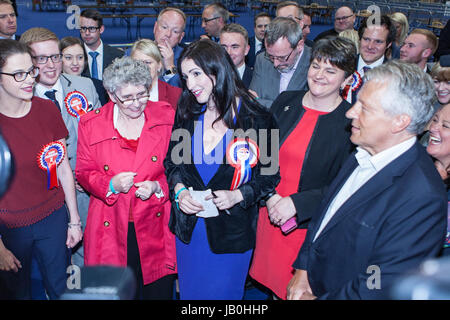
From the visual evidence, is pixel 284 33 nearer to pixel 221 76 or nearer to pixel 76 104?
pixel 221 76

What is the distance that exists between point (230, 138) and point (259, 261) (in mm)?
832

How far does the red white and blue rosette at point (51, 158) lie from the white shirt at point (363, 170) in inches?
56.0

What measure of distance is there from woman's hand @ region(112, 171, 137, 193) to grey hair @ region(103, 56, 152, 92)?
17.9 inches

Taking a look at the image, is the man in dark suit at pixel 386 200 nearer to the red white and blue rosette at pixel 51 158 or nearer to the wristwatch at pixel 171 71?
the red white and blue rosette at pixel 51 158

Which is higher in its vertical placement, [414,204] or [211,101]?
[211,101]

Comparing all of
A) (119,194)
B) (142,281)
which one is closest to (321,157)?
(119,194)

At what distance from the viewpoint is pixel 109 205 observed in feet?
6.93

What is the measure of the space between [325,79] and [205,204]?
0.90m

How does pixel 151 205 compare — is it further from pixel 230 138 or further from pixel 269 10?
pixel 269 10

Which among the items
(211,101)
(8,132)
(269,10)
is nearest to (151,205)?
(211,101)

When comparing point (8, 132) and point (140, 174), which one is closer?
point (8, 132)

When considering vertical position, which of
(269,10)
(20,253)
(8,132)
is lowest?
(20,253)

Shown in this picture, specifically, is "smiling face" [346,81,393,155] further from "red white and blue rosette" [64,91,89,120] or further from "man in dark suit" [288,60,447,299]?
"red white and blue rosette" [64,91,89,120]

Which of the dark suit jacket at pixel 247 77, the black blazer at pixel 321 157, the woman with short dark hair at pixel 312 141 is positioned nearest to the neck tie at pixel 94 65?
the dark suit jacket at pixel 247 77
